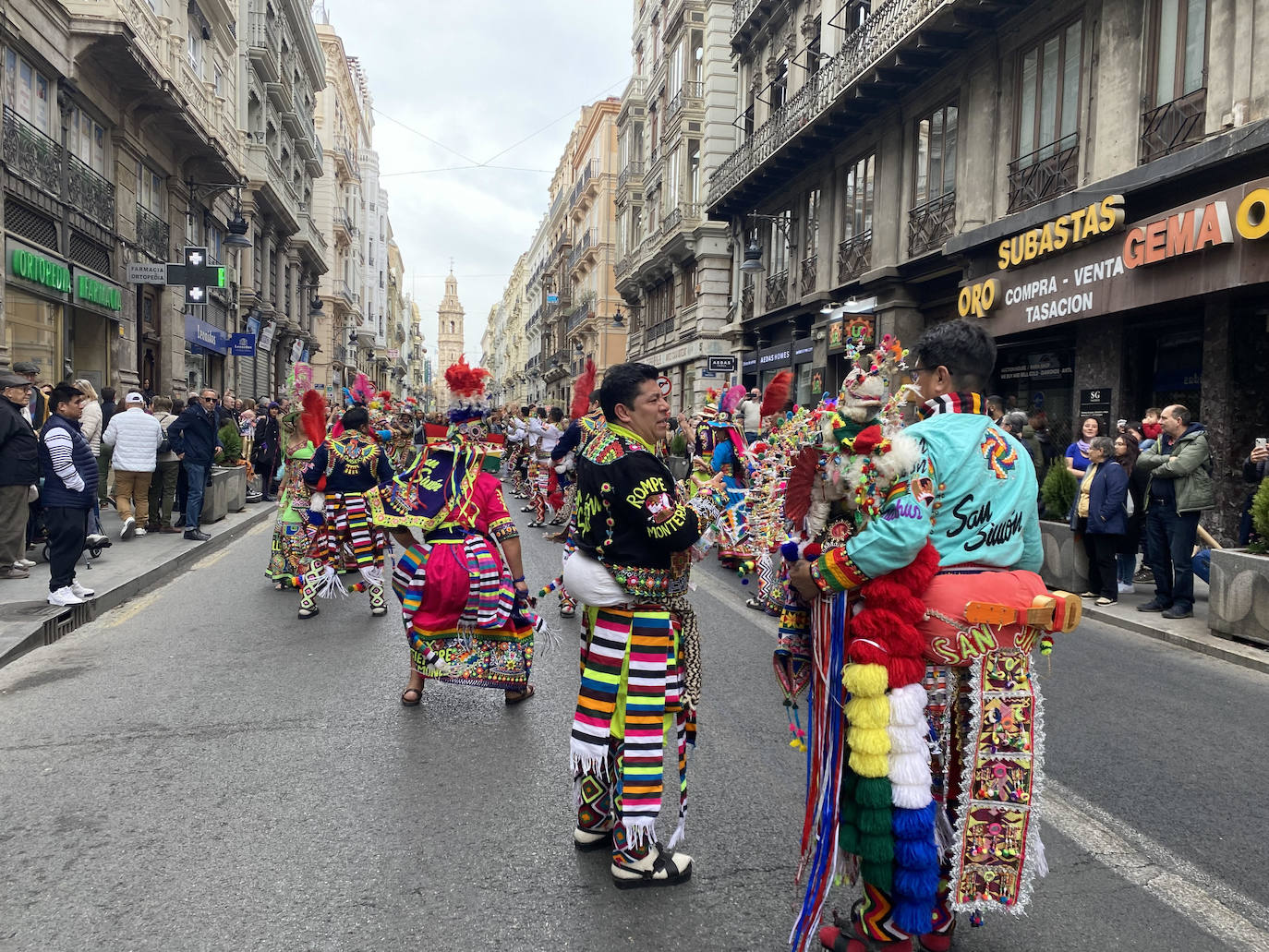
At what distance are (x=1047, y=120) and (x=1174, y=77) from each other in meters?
2.61

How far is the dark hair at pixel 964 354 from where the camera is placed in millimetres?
2744

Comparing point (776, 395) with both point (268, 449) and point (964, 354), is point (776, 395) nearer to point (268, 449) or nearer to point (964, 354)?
point (964, 354)

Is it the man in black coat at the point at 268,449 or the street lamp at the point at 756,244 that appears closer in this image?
the man in black coat at the point at 268,449

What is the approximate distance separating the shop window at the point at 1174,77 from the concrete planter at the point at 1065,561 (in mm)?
5619

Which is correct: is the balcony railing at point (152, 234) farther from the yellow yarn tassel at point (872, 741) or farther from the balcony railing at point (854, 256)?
the yellow yarn tassel at point (872, 741)

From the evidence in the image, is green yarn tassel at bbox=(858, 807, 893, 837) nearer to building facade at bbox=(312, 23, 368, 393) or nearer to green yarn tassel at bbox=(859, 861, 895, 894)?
green yarn tassel at bbox=(859, 861, 895, 894)

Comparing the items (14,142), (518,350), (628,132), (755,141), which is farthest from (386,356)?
(14,142)

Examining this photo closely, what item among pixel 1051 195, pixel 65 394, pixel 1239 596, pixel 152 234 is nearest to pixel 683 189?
pixel 152 234

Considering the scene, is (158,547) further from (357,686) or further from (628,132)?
(628,132)

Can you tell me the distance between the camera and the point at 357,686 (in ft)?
18.8

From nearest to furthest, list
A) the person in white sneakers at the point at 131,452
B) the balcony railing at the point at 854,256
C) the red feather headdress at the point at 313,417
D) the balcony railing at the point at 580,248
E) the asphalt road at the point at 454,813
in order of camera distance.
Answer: the asphalt road at the point at 454,813 → the red feather headdress at the point at 313,417 → the person in white sneakers at the point at 131,452 → the balcony railing at the point at 854,256 → the balcony railing at the point at 580,248

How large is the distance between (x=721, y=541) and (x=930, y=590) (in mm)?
1093

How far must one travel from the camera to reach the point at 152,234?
21000 mm

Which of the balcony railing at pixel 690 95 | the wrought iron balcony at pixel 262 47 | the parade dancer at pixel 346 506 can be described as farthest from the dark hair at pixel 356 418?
the wrought iron balcony at pixel 262 47
